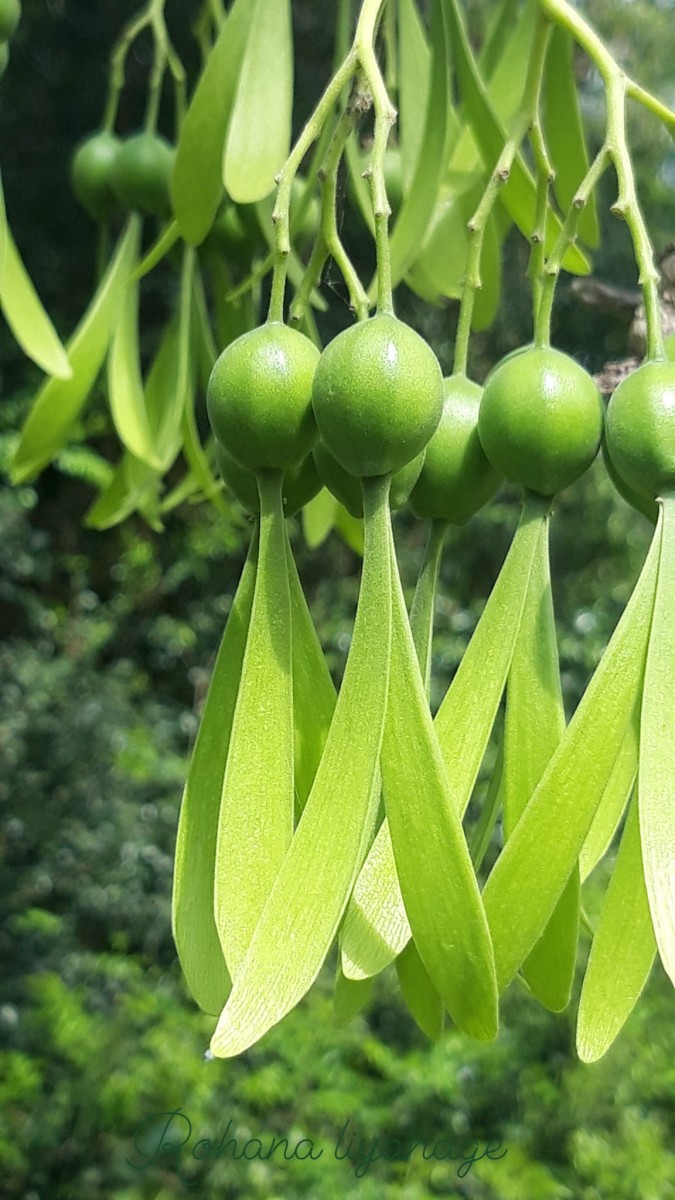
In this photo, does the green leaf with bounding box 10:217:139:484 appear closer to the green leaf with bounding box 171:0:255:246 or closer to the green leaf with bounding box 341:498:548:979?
the green leaf with bounding box 171:0:255:246

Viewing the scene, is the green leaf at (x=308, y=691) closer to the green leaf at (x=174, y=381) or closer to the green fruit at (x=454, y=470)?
the green fruit at (x=454, y=470)

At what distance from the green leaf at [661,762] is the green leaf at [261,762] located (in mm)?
87

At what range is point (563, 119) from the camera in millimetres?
559

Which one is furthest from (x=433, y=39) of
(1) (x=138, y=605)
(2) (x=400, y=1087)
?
(1) (x=138, y=605)

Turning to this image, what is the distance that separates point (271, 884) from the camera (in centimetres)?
27

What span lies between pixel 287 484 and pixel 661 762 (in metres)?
0.14

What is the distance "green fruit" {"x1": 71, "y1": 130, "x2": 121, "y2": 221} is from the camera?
683 mm

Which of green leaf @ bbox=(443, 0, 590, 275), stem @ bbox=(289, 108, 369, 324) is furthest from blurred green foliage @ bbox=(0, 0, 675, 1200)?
stem @ bbox=(289, 108, 369, 324)

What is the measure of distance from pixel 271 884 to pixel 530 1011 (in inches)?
58.2

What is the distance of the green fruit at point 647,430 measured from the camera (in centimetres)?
30

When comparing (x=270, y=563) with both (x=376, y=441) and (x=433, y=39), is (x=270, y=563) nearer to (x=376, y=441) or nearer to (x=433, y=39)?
(x=376, y=441)

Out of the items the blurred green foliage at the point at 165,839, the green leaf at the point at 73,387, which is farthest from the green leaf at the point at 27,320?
the blurred green foliage at the point at 165,839

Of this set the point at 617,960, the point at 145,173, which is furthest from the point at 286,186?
the point at 145,173

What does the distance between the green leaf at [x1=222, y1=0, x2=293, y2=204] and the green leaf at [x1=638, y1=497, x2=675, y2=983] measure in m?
0.23
